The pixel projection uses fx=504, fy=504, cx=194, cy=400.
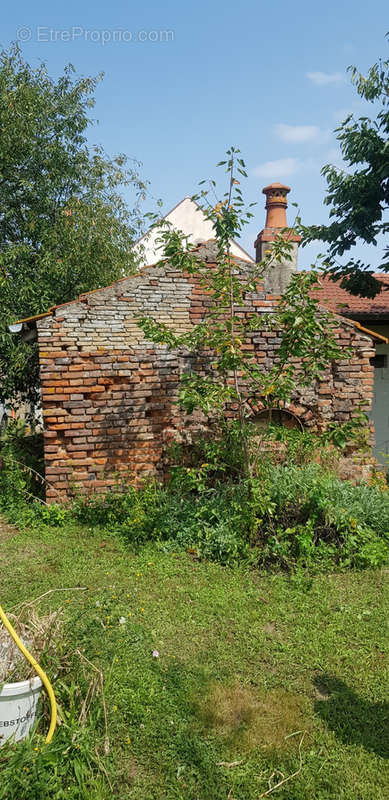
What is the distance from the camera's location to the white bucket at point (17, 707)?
109 inches

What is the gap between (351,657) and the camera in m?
3.96

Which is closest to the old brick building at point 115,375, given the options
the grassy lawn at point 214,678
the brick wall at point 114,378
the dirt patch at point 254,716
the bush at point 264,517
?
the brick wall at point 114,378

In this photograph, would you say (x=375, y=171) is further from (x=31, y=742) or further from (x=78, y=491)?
(x=31, y=742)

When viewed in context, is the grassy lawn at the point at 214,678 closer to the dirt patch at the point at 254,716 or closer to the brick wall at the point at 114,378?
the dirt patch at the point at 254,716

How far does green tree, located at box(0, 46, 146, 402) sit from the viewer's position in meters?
8.67

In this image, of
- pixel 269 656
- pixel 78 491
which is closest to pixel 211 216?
pixel 78 491

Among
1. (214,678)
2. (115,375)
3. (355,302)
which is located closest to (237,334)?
(115,375)

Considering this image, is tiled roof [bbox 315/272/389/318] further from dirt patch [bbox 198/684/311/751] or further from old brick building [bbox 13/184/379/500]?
dirt patch [bbox 198/684/311/751]

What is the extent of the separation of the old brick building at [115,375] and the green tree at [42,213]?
1.85m

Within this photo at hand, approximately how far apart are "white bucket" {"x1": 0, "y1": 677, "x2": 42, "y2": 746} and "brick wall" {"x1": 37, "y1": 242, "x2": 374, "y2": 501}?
166 inches

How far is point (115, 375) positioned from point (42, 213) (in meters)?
4.37

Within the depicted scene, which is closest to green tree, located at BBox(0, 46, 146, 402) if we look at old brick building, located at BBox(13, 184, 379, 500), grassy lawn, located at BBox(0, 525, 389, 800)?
old brick building, located at BBox(13, 184, 379, 500)

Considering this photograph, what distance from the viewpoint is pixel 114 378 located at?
6977 mm

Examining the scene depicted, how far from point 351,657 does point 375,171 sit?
857 centimetres
